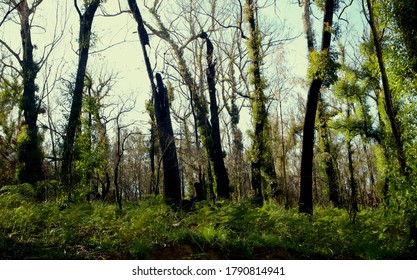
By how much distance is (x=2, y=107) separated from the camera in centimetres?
2533

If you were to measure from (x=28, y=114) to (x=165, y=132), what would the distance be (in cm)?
765

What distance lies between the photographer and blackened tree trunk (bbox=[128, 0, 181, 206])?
11938 millimetres

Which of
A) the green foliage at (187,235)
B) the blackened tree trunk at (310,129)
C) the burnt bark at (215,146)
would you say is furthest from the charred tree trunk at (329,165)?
the green foliage at (187,235)

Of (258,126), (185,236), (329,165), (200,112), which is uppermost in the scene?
(200,112)

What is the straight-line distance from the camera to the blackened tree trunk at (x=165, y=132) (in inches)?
470

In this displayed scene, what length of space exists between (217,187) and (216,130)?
2764 mm

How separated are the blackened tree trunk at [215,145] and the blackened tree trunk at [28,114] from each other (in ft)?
24.5

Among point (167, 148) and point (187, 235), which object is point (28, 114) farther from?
point (187, 235)

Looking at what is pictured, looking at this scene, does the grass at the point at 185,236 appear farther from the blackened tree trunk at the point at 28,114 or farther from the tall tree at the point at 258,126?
Result: the tall tree at the point at 258,126

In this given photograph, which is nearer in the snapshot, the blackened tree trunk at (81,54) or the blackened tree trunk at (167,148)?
the blackened tree trunk at (167,148)

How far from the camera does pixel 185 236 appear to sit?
712 centimetres

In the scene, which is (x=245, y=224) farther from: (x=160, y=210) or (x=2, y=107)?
(x=2, y=107)

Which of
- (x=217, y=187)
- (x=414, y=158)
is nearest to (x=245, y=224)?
(x=414, y=158)

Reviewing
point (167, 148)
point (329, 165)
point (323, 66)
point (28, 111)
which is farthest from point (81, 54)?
point (329, 165)
